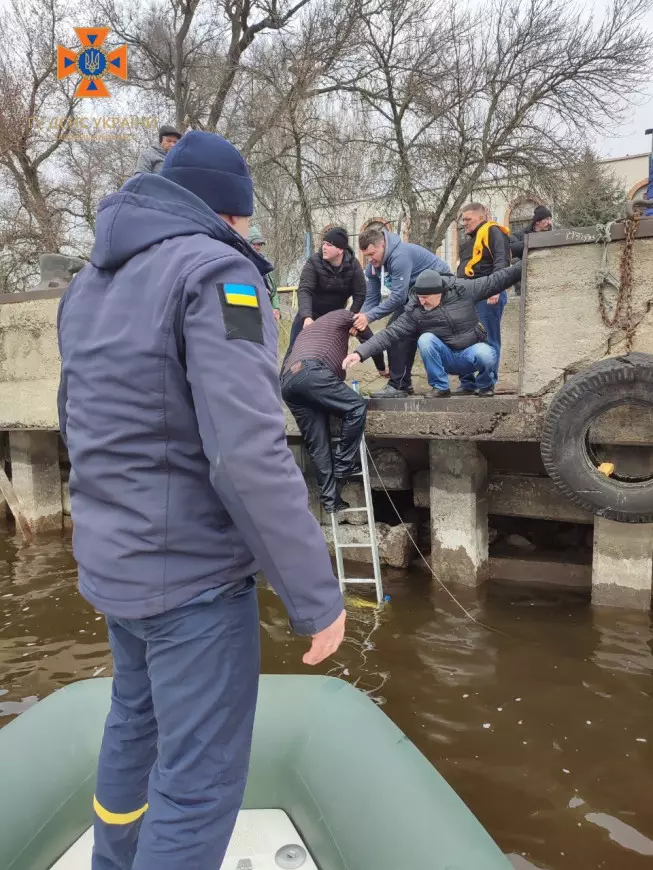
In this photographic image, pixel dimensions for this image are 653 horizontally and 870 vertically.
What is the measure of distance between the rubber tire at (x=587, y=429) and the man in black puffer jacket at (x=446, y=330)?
0.85 metres

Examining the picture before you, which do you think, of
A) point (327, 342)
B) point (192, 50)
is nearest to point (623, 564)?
point (327, 342)

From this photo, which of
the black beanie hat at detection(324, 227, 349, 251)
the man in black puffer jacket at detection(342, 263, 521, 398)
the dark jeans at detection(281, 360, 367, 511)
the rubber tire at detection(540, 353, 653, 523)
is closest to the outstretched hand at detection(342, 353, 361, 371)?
the man in black puffer jacket at detection(342, 263, 521, 398)

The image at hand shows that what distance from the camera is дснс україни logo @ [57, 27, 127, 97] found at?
46.5 feet

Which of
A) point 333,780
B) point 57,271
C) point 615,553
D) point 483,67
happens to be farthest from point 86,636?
point 483,67

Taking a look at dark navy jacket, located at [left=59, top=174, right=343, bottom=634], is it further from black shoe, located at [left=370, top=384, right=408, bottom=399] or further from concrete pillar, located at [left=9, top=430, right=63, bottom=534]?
concrete pillar, located at [left=9, top=430, right=63, bottom=534]

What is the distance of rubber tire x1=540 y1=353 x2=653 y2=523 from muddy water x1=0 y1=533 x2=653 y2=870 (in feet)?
2.98

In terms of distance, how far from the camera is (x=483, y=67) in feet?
42.2

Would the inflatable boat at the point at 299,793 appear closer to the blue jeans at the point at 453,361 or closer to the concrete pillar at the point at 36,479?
the blue jeans at the point at 453,361

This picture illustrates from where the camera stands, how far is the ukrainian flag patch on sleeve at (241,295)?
4.03ft

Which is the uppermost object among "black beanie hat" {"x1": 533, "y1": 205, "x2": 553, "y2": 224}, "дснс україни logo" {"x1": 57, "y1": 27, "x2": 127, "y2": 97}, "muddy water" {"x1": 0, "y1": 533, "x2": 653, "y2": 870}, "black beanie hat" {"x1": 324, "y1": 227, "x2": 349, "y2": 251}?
"дснс україни logo" {"x1": 57, "y1": 27, "x2": 127, "y2": 97}

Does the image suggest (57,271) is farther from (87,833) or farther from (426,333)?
(87,833)

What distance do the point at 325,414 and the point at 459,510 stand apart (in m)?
1.35

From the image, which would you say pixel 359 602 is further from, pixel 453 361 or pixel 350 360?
pixel 453 361

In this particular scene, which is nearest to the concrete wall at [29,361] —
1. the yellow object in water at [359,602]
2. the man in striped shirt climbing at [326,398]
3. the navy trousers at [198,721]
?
the man in striped shirt climbing at [326,398]
